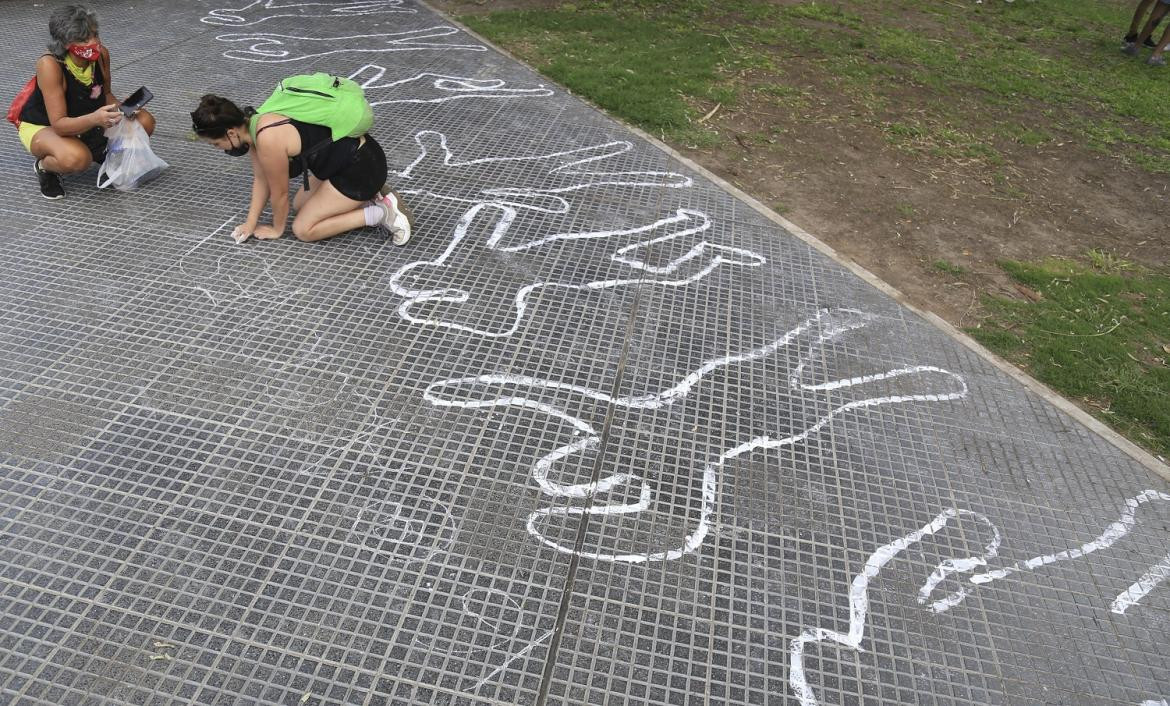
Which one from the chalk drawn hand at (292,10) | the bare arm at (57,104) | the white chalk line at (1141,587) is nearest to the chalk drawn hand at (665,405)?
the white chalk line at (1141,587)

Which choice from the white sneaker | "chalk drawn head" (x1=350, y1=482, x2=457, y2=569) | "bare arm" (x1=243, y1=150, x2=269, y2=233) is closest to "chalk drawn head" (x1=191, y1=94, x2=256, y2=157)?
"bare arm" (x1=243, y1=150, x2=269, y2=233)

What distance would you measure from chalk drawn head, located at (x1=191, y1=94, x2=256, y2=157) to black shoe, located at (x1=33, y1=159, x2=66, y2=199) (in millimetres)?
1327

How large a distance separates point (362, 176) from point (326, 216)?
12.1 inches

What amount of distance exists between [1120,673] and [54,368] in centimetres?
434

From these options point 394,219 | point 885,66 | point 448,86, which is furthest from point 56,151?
point 885,66

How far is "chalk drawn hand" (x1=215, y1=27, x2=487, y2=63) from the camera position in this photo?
6.93 m

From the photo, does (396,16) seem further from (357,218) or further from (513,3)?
(357,218)

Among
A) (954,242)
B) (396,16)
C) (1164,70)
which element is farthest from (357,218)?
(1164,70)

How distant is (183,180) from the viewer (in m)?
4.98

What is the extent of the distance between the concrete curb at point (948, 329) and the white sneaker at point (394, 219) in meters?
2.35

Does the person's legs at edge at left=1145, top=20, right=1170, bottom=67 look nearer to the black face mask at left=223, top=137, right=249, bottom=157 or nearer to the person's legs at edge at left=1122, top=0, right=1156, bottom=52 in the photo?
the person's legs at edge at left=1122, top=0, right=1156, bottom=52

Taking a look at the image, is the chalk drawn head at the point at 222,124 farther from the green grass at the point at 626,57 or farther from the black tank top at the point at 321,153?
the green grass at the point at 626,57

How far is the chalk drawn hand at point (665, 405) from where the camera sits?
9.86 feet

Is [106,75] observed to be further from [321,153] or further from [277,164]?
[321,153]
